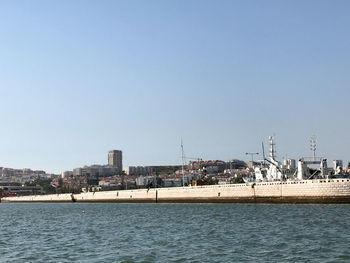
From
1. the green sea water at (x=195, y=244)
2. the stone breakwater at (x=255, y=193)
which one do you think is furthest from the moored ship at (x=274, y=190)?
the green sea water at (x=195, y=244)

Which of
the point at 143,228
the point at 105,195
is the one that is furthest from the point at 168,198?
the point at 143,228

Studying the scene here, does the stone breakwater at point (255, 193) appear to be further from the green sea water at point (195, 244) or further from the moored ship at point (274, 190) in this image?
the green sea water at point (195, 244)

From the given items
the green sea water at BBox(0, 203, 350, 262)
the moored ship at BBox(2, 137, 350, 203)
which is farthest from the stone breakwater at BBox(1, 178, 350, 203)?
the green sea water at BBox(0, 203, 350, 262)

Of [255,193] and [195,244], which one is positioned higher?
[255,193]

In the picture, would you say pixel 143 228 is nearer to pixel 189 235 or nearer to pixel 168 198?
pixel 189 235

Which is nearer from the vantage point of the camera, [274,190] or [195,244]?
[195,244]

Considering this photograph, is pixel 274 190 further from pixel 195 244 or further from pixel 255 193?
pixel 195 244

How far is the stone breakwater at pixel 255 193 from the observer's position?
240ft

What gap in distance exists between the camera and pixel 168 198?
115625mm

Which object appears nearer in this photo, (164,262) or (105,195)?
(164,262)

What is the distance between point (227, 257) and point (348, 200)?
49046 mm

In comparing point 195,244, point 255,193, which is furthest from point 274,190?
point 195,244

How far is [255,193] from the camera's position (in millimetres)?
89688

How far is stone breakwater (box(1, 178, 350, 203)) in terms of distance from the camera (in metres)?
73.1
